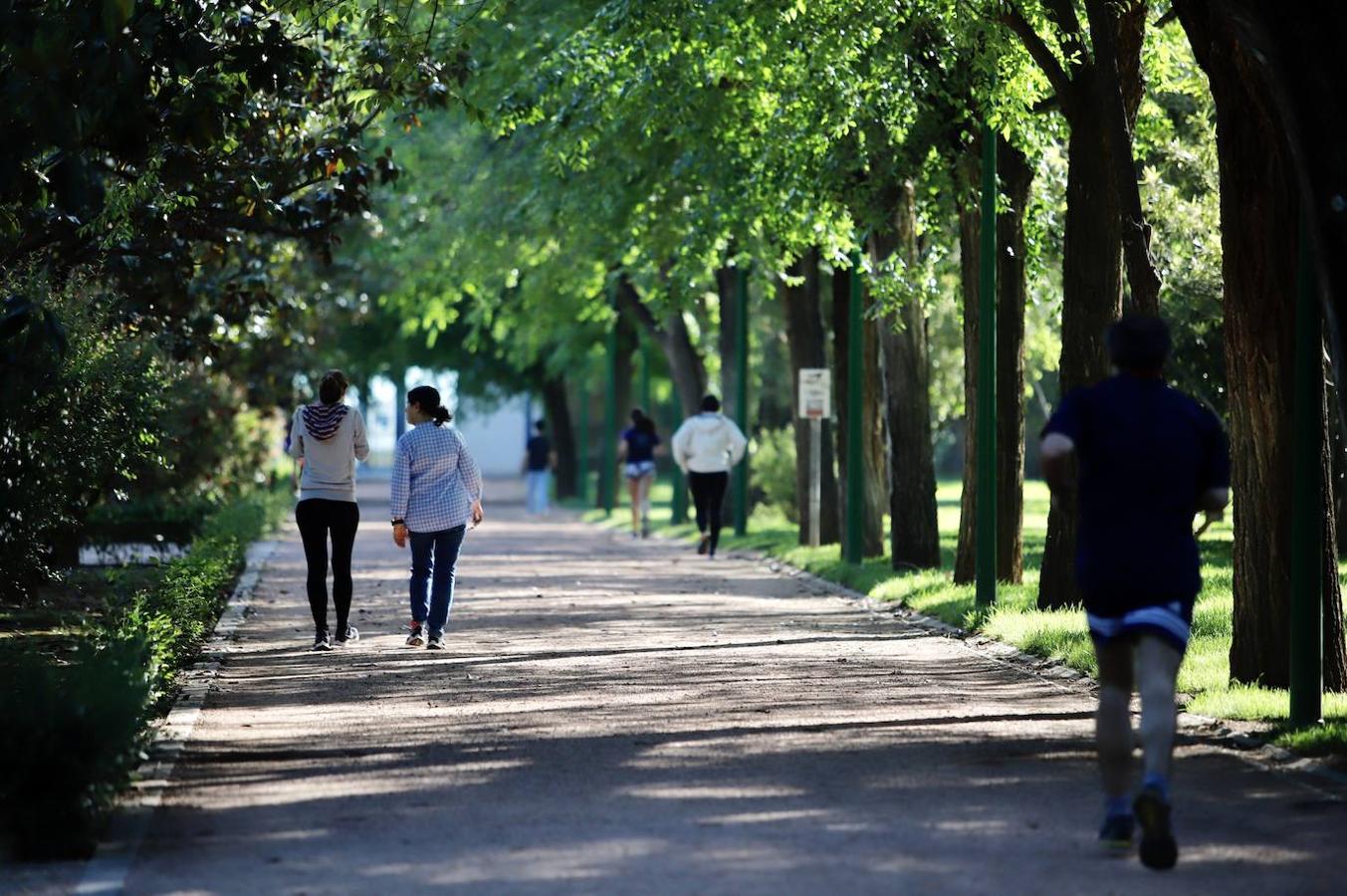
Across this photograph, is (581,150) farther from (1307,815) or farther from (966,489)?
(1307,815)

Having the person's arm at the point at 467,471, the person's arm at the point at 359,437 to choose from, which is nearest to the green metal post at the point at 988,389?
the person's arm at the point at 467,471

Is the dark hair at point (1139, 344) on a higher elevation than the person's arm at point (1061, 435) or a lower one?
higher

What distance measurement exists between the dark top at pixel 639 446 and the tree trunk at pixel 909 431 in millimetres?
11650

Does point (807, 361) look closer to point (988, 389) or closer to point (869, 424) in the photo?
point (869, 424)

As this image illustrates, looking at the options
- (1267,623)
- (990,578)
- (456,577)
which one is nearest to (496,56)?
(456,577)

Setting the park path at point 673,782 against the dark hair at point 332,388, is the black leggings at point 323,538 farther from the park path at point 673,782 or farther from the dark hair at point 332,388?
the dark hair at point 332,388

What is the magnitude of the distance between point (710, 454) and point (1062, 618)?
11.8 metres

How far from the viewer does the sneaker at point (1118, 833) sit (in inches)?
300

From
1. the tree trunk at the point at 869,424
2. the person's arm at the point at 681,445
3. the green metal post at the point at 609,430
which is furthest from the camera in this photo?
the green metal post at the point at 609,430

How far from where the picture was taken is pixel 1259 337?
11688mm

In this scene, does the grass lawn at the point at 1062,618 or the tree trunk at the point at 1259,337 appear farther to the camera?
the tree trunk at the point at 1259,337

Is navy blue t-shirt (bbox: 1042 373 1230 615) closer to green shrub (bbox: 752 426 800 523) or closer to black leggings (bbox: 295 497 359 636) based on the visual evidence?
black leggings (bbox: 295 497 359 636)

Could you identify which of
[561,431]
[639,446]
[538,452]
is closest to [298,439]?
[639,446]

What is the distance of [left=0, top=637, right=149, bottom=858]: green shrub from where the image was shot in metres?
7.84
